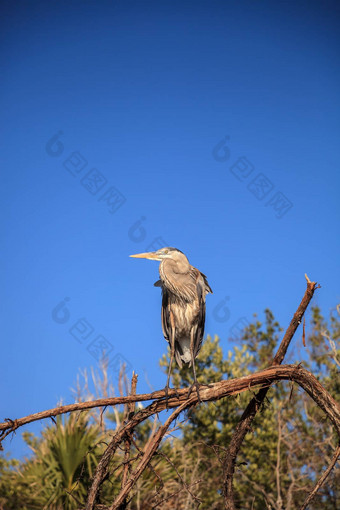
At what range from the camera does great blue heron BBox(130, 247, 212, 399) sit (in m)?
5.86

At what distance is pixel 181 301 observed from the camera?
591 centimetres

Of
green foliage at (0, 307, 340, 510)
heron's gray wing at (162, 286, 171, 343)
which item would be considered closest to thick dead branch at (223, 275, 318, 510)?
heron's gray wing at (162, 286, 171, 343)

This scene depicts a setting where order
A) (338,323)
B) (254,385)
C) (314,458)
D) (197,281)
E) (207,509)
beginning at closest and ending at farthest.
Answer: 1. (254,385)
2. (197,281)
3. (207,509)
4. (314,458)
5. (338,323)

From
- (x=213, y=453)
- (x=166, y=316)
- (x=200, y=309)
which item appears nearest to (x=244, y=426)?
(x=200, y=309)

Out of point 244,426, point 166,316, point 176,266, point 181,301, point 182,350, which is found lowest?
point 244,426

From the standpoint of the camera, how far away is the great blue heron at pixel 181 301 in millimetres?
5855

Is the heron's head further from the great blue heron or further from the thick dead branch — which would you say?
the thick dead branch

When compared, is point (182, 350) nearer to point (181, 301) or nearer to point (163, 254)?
point (181, 301)

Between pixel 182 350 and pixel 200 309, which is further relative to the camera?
pixel 182 350

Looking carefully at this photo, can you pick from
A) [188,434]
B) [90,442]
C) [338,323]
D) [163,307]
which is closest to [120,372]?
[188,434]

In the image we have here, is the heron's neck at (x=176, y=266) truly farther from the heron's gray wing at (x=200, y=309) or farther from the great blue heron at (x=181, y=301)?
the heron's gray wing at (x=200, y=309)

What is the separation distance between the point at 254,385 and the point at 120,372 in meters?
11.6

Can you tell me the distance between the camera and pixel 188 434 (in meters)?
13.2

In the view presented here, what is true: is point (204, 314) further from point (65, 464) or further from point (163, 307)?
point (65, 464)
